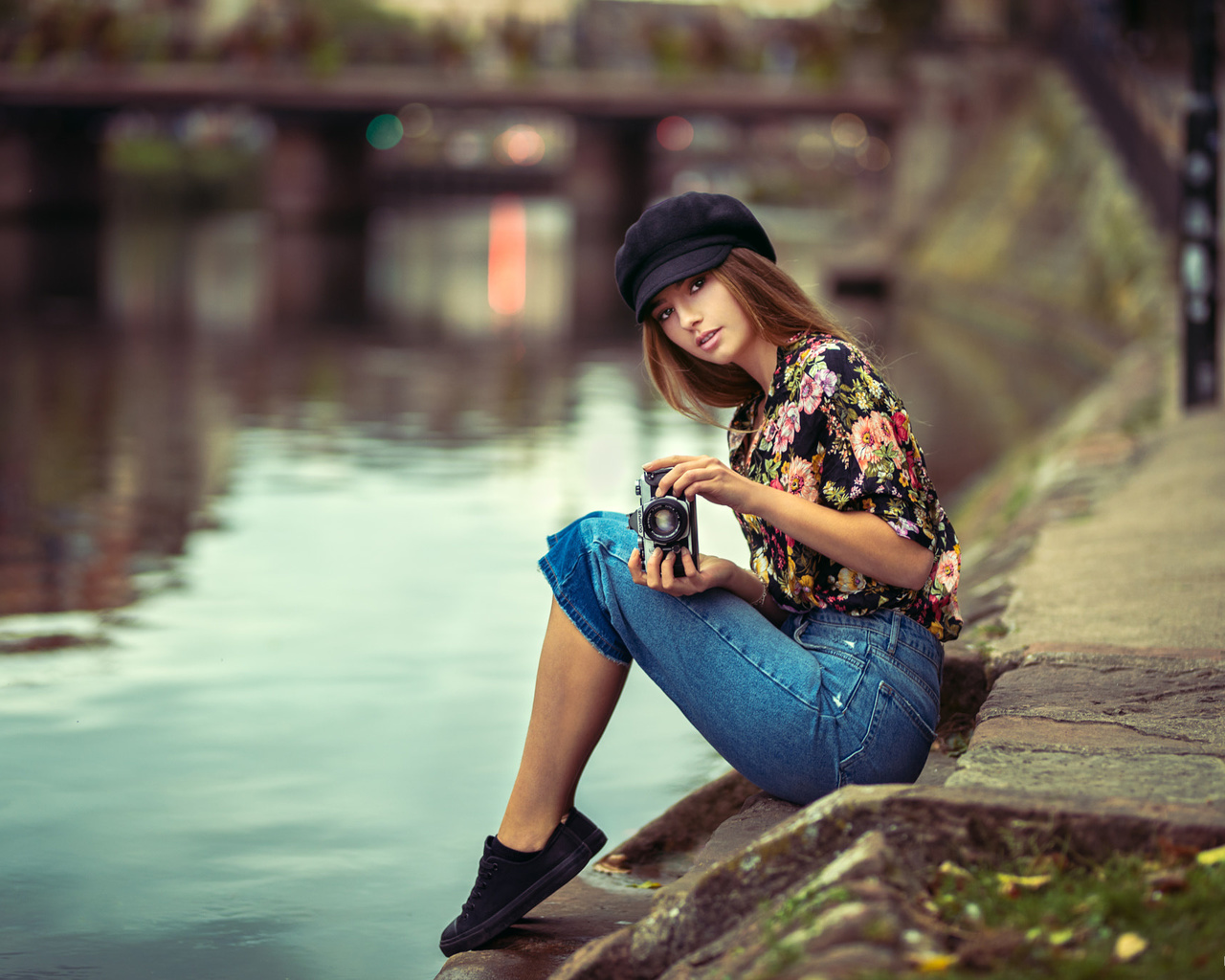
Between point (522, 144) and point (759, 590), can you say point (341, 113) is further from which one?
point (522, 144)

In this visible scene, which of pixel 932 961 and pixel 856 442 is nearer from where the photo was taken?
pixel 932 961

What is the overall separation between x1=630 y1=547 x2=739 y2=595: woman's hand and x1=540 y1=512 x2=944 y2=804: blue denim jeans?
0.15 feet

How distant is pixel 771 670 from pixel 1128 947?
0.98 metres

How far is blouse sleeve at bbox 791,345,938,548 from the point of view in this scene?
3.01 m

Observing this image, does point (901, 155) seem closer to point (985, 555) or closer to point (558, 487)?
point (558, 487)

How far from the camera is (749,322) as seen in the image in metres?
3.24

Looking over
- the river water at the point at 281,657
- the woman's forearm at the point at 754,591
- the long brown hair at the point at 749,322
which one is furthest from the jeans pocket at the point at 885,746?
the river water at the point at 281,657

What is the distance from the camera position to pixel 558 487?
9852mm

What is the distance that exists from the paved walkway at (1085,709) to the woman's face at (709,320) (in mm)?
888

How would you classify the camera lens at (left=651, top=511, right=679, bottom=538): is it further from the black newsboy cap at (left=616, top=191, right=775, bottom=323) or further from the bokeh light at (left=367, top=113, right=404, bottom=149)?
the bokeh light at (left=367, top=113, right=404, bottom=149)

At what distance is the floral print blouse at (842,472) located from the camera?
3014 mm

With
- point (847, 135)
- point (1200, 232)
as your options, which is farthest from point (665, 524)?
point (847, 135)

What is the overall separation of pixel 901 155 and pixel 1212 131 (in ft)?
96.1

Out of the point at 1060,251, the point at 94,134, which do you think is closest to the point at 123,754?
the point at 1060,251
